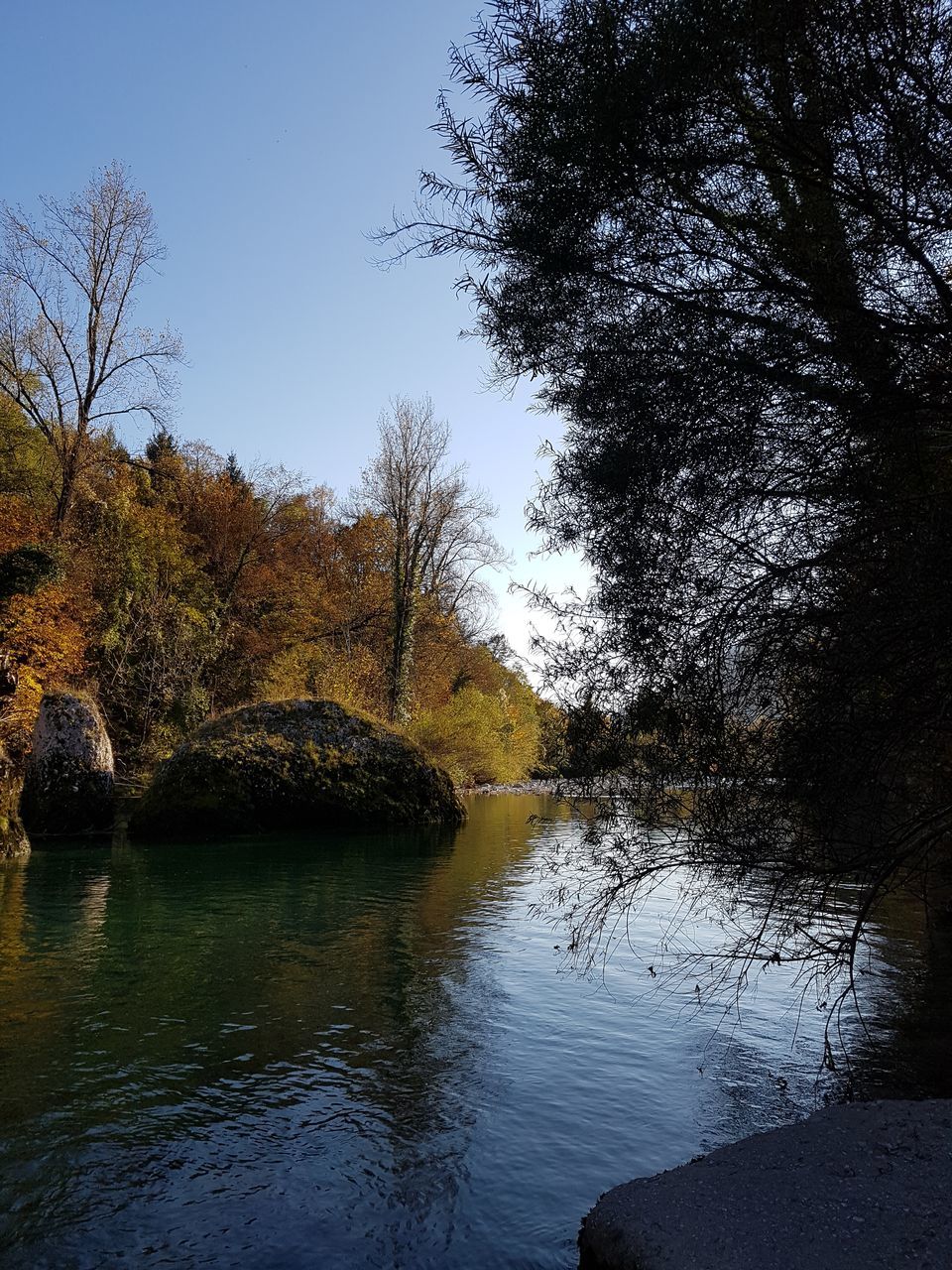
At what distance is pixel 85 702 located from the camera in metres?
18.6

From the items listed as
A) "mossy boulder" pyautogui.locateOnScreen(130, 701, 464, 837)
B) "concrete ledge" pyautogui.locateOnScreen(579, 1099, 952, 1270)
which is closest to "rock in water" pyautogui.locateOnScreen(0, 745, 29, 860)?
"mossy boulder" pyautogui.locateOnScreen(130, 701, 464, 837)

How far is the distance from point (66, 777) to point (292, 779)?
13.8 feet

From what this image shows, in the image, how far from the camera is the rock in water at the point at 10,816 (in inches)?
572

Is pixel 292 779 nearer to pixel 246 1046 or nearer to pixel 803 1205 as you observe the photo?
pixel 246 1046

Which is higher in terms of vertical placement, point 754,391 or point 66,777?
point 754,391

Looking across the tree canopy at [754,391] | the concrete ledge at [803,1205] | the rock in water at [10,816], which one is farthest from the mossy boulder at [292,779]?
the concrete ledge at [803,1205]

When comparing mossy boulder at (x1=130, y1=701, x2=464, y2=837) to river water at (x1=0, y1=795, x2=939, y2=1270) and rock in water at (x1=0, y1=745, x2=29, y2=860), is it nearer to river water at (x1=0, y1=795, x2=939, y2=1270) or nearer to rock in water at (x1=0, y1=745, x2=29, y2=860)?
rock in water at (x1=0, y1=745, x2=29, y2=860)

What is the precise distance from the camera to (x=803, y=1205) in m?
3.37

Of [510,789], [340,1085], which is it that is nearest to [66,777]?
[340,1085]

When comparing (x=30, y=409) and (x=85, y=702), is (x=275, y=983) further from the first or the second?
(x=30, y=409)

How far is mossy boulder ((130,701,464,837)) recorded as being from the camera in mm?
17734

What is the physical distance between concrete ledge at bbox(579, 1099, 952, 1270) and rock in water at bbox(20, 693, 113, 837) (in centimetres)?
1588

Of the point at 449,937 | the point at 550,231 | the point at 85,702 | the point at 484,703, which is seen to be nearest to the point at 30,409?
the point at 85,702

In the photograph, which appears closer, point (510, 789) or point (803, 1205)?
point (803, 1205)
